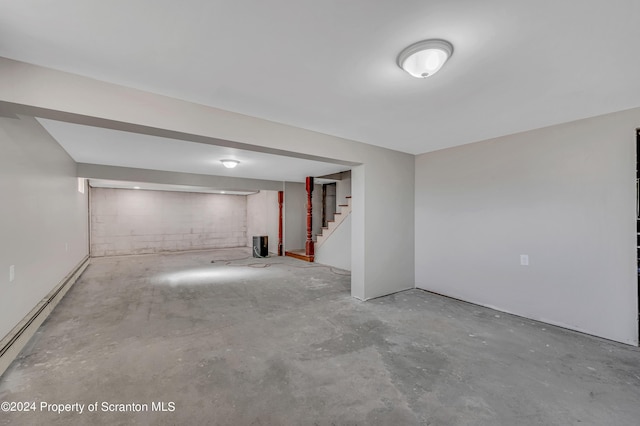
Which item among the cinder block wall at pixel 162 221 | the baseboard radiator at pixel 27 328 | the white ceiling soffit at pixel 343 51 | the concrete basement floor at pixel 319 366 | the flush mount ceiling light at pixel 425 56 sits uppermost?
the white ceiling soffit at pixel 343 51

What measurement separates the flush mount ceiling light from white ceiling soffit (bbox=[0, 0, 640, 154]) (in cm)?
Result: 5

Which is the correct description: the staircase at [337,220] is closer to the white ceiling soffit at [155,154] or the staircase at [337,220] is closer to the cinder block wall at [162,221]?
the white ceiling soffit at [155,154]

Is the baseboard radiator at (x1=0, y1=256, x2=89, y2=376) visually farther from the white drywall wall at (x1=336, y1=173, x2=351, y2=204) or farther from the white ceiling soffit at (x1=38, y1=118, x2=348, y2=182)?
the white drywall wall at (x1=336, y1=173, x2=351, y2=204)

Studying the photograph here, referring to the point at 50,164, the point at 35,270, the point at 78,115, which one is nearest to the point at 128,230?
the point at 50,164

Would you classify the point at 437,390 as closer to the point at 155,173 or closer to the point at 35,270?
the point at 35,270

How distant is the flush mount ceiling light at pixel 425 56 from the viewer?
4.99 ft

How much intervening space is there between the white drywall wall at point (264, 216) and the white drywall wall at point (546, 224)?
17.4 feet

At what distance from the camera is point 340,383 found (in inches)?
74.9

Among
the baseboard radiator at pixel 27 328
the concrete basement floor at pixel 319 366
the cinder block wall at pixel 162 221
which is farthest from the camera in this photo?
the cinder block wall at pixel 162 221

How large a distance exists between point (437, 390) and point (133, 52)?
9.54 ft

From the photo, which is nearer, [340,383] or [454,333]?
[340,383]

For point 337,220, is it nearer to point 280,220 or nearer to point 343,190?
point 343,190

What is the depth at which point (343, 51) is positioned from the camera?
1623 mm

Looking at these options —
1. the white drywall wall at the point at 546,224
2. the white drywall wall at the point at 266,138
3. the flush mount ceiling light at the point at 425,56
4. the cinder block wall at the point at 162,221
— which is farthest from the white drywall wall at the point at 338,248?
the cinder block wall at the point at 162,221
